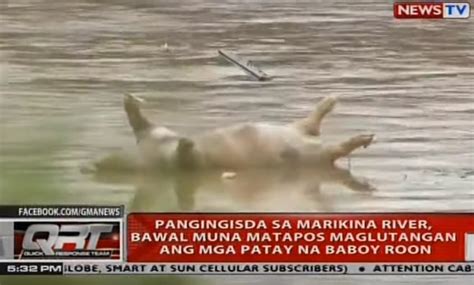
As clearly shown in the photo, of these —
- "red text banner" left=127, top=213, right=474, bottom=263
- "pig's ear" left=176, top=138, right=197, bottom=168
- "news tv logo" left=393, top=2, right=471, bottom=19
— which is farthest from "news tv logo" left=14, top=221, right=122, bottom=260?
"news tv logo" left=393, top=2, right=471, bottom=19

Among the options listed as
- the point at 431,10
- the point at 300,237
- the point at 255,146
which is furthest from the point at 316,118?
the point at 431,10

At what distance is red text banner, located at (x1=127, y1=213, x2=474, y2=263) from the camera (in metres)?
2.31

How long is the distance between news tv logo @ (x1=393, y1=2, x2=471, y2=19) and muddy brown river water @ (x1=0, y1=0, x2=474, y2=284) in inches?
0.9

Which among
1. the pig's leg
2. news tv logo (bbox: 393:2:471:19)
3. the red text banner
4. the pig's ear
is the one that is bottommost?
the red text banner

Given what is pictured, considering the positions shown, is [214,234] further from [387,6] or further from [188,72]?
[387,6]

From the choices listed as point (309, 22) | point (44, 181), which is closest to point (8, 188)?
point (44, 181)

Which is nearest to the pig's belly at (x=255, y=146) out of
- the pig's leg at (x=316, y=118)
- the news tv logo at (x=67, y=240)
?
the pig's leg at (x=316, y=118)

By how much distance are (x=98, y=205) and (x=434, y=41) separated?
116 centimetres

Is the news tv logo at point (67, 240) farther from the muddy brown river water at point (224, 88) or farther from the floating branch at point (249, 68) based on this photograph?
the floating branch at point (249, 68)

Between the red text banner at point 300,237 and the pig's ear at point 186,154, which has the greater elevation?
the pig's ear at point 186,154

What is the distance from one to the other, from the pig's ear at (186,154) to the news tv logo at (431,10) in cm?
75

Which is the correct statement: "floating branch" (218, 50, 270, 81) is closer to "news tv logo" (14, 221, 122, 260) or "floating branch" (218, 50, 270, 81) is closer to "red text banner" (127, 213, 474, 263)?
"red text banner" (127, 213, 474, 263)

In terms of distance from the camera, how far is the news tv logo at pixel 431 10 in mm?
2309

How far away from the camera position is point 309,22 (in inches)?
91.2
